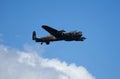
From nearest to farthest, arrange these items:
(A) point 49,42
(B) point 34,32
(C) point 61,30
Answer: (C) point 61,30 < (A) point 49,42 < (B) point 34,32

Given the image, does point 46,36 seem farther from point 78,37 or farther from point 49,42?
point 78,37

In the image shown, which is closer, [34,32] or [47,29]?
[47,29]

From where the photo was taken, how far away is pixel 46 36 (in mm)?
80438

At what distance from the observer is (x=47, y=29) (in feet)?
244

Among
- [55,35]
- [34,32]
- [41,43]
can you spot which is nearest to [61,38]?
[55,35]

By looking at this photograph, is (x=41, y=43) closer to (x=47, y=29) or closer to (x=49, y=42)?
(x=49, y=42)

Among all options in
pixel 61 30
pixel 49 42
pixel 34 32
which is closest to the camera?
pixel 61 30

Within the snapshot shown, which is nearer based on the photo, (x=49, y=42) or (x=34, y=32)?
(x=49, y=42)

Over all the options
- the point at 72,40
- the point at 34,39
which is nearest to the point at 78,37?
the point at 72,40

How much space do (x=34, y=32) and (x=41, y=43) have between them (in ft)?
22.5

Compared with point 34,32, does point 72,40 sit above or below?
below

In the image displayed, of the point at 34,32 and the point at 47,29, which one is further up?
the point at 34,32

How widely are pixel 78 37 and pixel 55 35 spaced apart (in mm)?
4465

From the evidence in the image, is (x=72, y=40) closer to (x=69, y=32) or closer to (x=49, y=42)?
(x=69, y=32)
